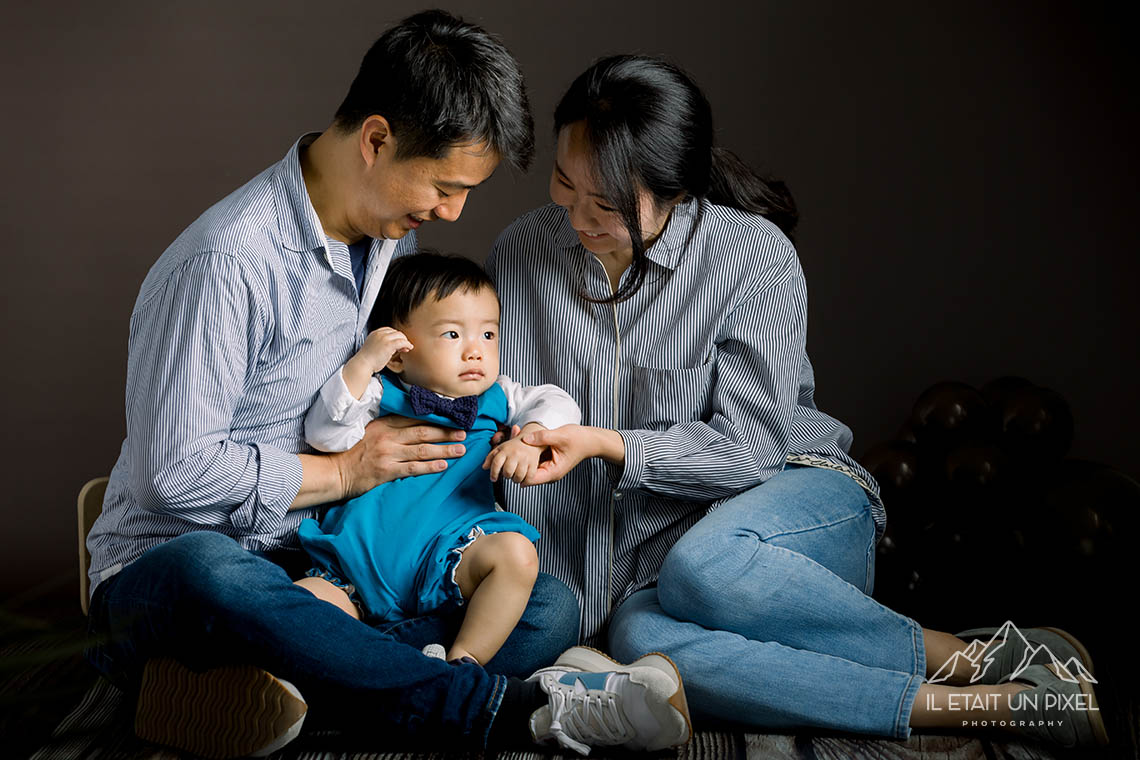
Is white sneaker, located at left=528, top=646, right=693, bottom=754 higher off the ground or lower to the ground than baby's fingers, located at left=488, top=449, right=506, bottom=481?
lower

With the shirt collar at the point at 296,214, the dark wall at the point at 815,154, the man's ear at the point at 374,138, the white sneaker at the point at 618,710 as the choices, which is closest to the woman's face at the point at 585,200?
the man's ear at the point at 374,138

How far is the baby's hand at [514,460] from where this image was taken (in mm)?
1787

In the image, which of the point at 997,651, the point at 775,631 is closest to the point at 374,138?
the point at 775,631

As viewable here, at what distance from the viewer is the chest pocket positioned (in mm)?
2055

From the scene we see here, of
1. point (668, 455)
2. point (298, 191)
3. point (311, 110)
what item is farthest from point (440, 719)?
point (311, 110)

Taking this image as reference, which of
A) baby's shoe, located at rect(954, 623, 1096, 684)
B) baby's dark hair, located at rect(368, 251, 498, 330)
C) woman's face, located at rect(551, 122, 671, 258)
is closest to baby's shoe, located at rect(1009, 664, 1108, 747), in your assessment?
baby's shoe, located at rect(954, 623, 1096, 684)

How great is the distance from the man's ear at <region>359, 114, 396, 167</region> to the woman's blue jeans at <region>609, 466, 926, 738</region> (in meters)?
0.85

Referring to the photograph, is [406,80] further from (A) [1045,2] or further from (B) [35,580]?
(B) [35,580]

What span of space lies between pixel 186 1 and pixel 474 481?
6.49 ft

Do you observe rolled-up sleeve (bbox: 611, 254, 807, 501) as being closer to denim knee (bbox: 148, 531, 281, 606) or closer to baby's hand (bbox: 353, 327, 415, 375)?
baby's hand (bbox: 353, 327, 415, 375)

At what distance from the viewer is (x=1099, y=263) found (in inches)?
118

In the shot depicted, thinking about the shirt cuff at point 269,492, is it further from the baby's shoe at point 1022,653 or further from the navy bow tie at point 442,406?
the baby's shoe at point 1022,653

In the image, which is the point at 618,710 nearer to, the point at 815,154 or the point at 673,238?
the point at 673,238

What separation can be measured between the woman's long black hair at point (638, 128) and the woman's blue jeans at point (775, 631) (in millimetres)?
558
